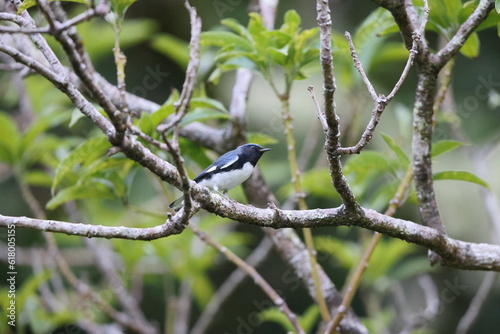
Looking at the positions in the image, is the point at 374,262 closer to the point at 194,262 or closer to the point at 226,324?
the point at 194,262

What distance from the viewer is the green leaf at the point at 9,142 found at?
12.0 ft

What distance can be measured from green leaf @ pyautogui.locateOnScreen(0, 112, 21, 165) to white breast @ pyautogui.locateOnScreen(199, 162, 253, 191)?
1.58 m

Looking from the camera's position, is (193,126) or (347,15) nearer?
(193,126)

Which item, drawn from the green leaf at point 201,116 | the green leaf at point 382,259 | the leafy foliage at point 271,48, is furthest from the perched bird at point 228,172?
the green leaf at point 382,259

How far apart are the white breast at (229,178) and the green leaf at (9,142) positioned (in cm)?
158

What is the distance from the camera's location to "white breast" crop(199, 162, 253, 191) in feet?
8.82

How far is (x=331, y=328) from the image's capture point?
240cm

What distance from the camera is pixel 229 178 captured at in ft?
8.83

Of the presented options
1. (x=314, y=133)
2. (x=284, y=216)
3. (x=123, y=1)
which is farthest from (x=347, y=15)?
(x=284, y=216)

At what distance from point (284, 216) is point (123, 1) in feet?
3.69

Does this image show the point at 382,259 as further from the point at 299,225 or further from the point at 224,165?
the point at 299,225

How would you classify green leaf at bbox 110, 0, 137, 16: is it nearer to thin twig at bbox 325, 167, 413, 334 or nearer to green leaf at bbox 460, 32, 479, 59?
thin twig at bbox 325, 167, 413, 334

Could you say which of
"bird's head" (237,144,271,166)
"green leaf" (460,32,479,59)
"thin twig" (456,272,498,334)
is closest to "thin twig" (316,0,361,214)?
"bird's head" (237,144,271,166)

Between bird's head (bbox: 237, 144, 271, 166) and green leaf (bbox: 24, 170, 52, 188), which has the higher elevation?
bird's head (bbox: 237, 144, 271, 166)
